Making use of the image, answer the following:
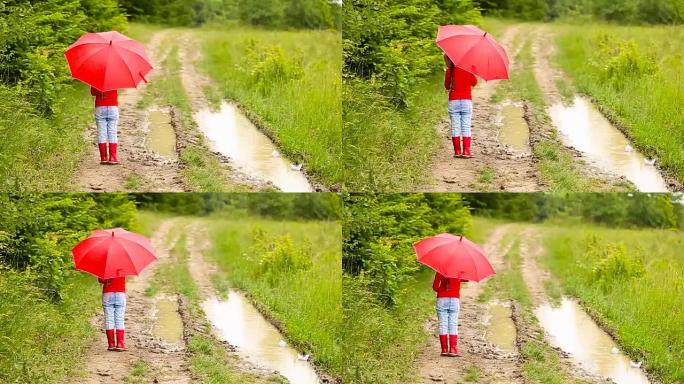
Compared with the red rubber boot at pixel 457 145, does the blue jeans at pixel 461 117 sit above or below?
above

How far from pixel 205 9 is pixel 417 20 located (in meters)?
2.11

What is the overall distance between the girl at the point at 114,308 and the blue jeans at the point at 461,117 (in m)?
3.28

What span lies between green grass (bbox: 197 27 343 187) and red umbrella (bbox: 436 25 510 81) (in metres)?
1.46

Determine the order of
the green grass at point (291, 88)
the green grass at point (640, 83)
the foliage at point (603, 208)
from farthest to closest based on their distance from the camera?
1. the foliage at point (603, 208)
2. the green grass at point (291, 88)
3. the green grass at point (640, 83)

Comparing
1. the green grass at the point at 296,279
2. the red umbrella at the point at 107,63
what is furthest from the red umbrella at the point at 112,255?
the green grass at the point at 296,279

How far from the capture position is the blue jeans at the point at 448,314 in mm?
11508

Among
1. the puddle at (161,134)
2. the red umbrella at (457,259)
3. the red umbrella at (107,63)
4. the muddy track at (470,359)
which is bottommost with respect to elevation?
the muddy track at (470,359)

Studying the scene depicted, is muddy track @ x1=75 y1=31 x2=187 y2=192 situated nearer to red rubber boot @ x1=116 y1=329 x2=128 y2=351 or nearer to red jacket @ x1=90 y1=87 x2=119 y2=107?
red jacket @ x1=90 y1=87 x2=119 y2=107

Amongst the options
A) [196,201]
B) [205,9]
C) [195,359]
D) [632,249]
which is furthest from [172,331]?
[632,249]

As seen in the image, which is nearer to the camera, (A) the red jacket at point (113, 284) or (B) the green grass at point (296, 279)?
(A) the red jacket at point (113, 284)

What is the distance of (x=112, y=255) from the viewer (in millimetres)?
11141

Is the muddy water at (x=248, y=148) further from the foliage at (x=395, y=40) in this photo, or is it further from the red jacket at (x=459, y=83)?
the red jacket at (x=459, y=83)

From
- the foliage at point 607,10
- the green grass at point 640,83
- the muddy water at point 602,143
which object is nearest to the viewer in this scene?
the muddy water at point 602,143

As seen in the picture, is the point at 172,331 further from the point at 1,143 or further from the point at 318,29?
the point at 318,29
